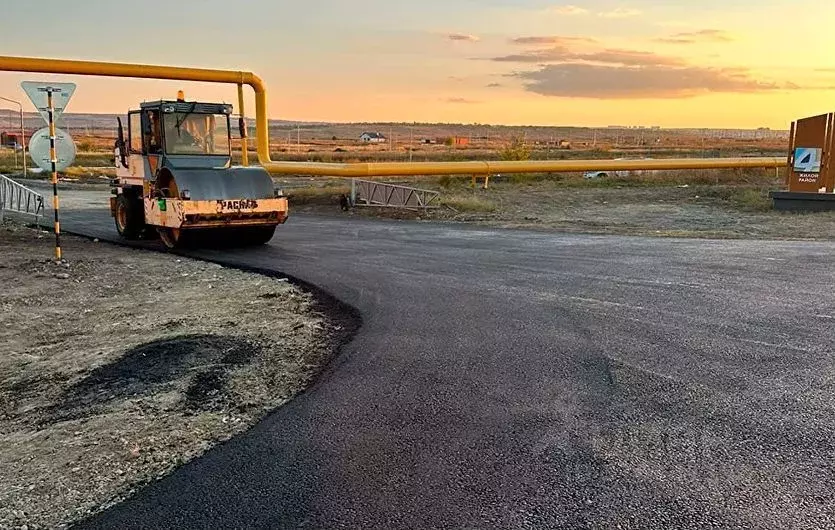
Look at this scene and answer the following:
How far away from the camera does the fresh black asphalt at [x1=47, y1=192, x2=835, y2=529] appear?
3959 millimetres

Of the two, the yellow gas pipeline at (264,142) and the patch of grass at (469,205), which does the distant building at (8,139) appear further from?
the patch of grass at (469,205)

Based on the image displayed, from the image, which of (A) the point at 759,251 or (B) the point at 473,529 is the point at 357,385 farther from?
(A) the point at 759,251

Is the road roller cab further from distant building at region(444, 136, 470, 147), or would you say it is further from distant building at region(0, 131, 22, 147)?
distant building at region(444, 136, 470, 147)

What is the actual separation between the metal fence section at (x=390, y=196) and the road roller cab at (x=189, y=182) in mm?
7510

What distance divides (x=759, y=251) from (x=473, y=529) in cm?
1113

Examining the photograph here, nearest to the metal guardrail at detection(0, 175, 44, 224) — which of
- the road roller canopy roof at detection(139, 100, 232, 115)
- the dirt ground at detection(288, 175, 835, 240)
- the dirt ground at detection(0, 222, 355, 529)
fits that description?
the road roller canopy roof at detection(139, 100, 232, 115)

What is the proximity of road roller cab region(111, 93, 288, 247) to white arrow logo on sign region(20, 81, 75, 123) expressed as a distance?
2380 mm

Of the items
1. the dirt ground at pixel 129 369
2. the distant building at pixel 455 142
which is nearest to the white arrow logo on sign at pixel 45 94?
the dirt ground at pixel 129 369

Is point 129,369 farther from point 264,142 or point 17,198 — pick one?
point 264,142

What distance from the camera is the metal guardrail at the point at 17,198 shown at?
18.3 meters

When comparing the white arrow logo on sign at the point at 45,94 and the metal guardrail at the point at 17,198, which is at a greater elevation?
the white arrow logo on sign at the point at 45,94

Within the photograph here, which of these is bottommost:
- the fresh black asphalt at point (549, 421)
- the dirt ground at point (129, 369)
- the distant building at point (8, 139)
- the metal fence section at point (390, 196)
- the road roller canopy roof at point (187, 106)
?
the dirt ground at point (129, 369)

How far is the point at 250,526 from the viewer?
382 cm

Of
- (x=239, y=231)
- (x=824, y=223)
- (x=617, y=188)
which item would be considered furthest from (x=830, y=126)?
(x=239, y=231)
